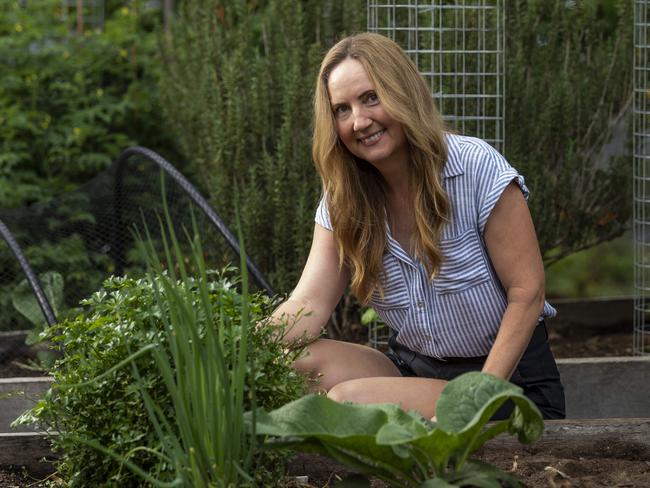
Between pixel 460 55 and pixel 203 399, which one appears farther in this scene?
pixel 460 55

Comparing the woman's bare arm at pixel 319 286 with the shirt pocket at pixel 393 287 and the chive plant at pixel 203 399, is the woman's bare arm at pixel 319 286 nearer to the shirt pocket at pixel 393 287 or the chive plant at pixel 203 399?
the shirt pocket at pixel 393 287

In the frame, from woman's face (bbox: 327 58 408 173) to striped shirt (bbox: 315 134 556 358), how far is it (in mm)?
170

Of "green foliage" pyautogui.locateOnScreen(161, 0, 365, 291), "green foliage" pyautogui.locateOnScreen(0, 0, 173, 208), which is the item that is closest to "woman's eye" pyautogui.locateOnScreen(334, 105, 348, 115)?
"green foliage" pyautogui.locateOnScreen(161, 0, 365, 291)

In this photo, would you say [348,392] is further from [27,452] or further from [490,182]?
[27,452]

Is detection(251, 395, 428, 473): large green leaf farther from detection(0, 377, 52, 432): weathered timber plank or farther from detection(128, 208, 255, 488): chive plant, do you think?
detection(0, 377, 52, 432): weathered timber plank

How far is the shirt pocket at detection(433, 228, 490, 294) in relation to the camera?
2561 millimetres

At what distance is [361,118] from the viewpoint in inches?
97.7

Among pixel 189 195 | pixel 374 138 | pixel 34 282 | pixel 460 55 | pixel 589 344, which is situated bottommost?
pixel 589 344

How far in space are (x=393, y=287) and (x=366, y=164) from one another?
327mm

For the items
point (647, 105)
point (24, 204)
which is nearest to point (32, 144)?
point (24, 204)

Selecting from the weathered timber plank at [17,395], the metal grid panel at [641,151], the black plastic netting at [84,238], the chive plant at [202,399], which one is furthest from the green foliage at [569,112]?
the chive plant at [202,399]

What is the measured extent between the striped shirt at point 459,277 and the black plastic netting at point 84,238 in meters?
1.59

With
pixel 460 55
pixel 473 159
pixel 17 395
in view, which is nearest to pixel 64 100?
pixel 460 55

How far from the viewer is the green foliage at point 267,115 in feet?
13.2
